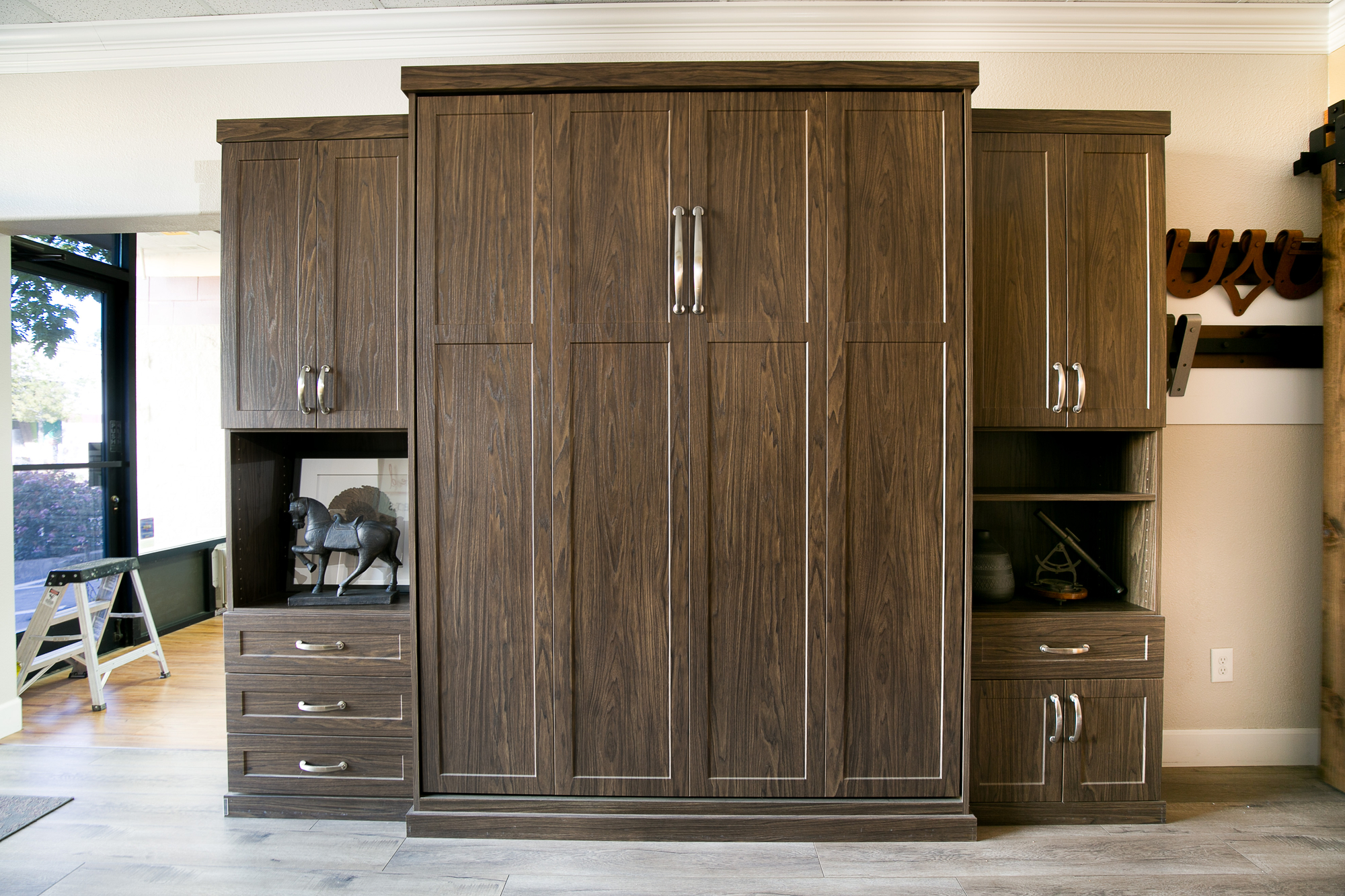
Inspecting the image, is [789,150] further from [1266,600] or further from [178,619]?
[178,619]

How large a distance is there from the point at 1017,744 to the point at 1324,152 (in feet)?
7.54

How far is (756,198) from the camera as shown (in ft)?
6.36

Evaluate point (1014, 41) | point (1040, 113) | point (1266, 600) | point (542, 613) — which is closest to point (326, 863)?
point (542, 613)

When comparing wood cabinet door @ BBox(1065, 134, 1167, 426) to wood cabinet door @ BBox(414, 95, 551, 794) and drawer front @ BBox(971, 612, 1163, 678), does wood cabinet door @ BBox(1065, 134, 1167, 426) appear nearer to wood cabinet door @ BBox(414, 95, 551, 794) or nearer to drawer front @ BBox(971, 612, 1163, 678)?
drawer front @ BBox(971, 612, 1163, 678)

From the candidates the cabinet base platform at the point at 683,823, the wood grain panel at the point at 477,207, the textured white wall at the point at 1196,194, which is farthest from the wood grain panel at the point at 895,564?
the textured white wall at the point at 1196,194

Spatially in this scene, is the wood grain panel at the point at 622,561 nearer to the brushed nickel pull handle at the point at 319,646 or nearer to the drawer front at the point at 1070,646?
the brushed nickel pull handle at the point at 319,646

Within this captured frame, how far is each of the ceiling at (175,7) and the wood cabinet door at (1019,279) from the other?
44.0 inches

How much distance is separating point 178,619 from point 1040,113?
17.5ft

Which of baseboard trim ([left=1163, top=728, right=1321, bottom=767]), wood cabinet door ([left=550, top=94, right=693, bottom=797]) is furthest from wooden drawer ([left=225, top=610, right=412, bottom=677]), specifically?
baseboard trim ([left=1163, top=728, right=1321, bottom=767])

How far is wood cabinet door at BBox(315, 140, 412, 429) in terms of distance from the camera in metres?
2.11

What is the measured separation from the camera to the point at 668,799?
200 centimetres

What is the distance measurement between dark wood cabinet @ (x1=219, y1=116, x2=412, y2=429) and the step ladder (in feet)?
6.24

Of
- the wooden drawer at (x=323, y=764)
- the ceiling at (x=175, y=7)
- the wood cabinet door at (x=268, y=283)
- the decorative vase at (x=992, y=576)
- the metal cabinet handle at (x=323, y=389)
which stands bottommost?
the wooden drawer at (x=323, y=764)

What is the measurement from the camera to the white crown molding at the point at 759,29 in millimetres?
2473
